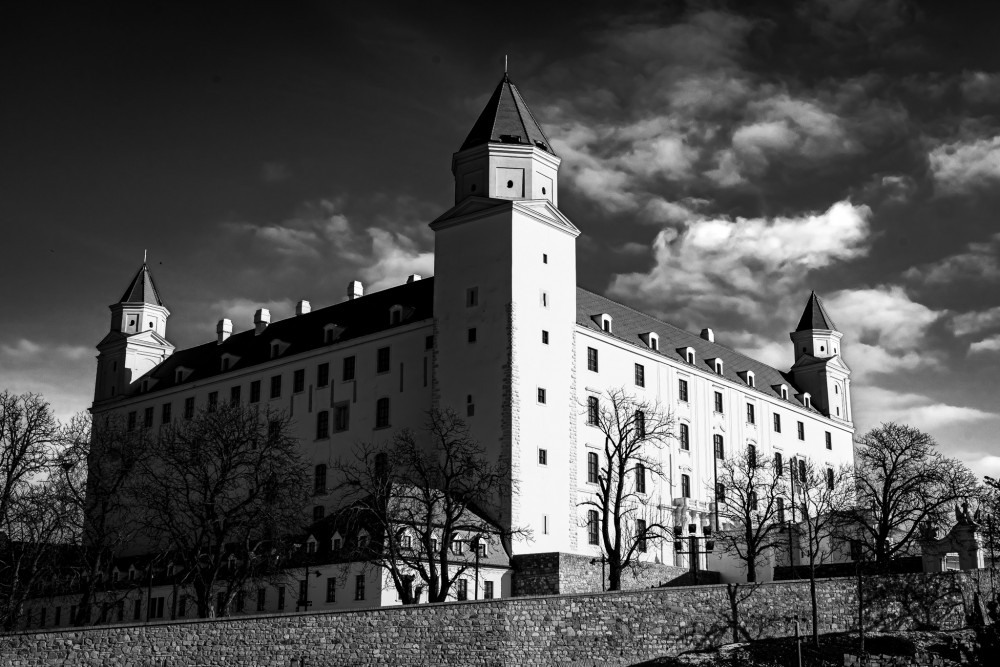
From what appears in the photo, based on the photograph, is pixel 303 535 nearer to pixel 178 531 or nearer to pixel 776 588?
pixel 178 531

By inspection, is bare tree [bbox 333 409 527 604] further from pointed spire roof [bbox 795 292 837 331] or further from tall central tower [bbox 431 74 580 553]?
pointed spire roof [bbox 795 292 837 331]

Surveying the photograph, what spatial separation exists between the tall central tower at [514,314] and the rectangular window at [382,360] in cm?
427

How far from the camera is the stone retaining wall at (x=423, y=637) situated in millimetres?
39094

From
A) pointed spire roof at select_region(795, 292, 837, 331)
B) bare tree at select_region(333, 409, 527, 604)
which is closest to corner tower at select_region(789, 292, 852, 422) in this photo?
pointed spire roof at select_region(795, 292, 837, 331)

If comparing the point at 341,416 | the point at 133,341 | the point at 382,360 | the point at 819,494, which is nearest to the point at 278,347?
the point at 341,416

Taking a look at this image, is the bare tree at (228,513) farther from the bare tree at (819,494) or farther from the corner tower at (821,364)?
the corner tower at (821,364)

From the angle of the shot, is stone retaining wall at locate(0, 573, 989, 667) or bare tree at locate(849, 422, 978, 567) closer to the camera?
stone retaining wall at locate(0, 573, 989, 667)

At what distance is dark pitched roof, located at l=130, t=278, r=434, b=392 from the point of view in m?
66.4

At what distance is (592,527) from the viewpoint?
6022 centimetres

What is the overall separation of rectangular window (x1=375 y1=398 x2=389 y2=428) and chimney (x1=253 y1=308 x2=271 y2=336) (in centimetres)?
1682

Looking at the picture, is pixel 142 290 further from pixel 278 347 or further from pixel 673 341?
pixel 673 341

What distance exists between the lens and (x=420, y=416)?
6156cm

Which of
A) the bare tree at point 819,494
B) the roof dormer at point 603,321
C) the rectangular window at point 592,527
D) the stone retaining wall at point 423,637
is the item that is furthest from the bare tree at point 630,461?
the stone retaining wall at point 423,637

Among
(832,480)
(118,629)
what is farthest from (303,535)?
(832,480)
